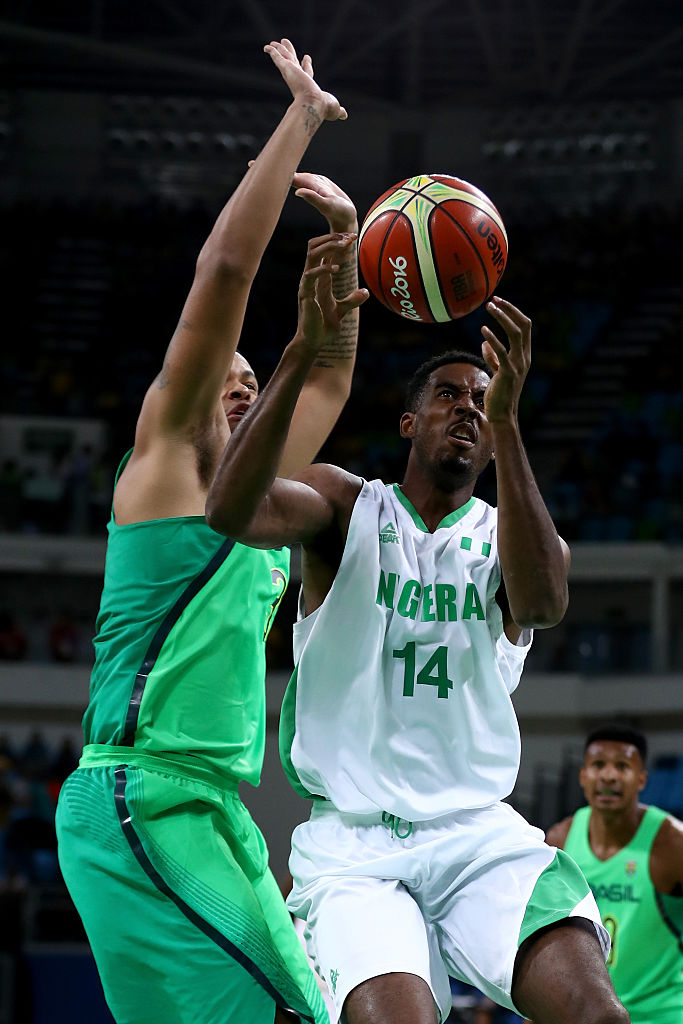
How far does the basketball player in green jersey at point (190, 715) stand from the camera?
308 centimetres

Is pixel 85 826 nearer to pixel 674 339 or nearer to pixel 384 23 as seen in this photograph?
pixel 674 339

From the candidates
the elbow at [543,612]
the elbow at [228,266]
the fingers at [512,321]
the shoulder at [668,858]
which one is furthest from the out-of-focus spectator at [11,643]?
the fingers at [512,321]

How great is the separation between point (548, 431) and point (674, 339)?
2.55 metres

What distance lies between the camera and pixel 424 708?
11.0ft

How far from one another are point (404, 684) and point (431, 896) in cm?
53

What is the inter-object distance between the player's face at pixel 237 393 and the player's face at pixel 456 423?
628 mm

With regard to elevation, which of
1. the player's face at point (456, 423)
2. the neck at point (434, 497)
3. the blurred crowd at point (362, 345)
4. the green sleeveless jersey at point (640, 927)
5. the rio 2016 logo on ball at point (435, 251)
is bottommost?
the green sleeveless jersey at point (640, 927)

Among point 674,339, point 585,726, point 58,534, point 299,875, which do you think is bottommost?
point 299,875

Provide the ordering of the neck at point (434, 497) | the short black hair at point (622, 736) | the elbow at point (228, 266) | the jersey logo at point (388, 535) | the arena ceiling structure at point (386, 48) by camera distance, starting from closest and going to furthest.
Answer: the elbow at point (228, 266), the jersey logo at point (388, 535), the neck at point (434, 497), the short black hair at point (622, 736), the arena ceiling structure at point (386, 48)

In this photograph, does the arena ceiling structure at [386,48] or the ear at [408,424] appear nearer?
the ear at [408,424]

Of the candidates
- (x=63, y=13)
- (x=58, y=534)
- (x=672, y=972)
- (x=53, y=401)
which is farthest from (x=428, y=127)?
(x=672, y=972)

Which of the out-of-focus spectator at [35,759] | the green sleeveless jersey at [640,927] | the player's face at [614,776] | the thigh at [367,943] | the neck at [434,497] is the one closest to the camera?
the thigh at [367,943]

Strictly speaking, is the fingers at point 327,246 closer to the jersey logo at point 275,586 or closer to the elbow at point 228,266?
the elbow at point 228,266

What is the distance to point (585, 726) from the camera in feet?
51.5
